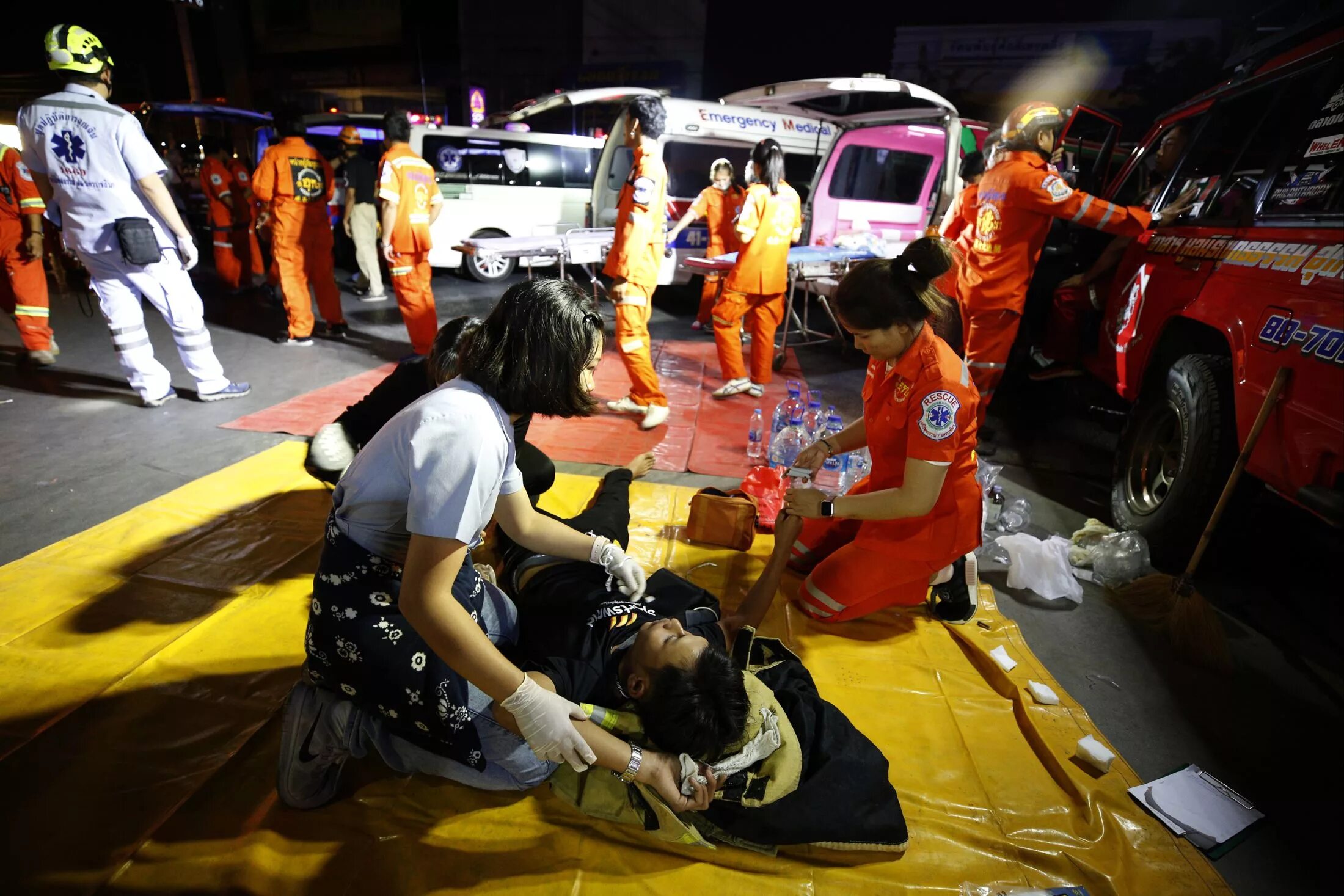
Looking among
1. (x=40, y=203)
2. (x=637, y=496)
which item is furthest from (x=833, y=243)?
(x=40, y=203)

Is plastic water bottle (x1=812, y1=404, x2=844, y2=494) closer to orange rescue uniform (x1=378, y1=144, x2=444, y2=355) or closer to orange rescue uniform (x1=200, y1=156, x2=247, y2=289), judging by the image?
orange rescue uniform (x1=378, y1=144, x2=444, y2=355)

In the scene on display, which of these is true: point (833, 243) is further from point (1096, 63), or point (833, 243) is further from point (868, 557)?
point (1096, 63)

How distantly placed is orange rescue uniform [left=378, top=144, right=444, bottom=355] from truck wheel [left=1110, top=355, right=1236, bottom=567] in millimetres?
4809

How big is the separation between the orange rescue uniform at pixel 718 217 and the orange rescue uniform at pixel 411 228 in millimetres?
2780

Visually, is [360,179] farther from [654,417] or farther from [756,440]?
[756,440]

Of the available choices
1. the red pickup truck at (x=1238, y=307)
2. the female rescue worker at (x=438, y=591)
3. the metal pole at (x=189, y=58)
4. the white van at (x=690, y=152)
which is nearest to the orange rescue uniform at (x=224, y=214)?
the white van at (x=690, y=152)

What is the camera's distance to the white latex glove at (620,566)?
2.00 meters

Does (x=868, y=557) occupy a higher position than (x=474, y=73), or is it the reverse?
(x=474, y=73)

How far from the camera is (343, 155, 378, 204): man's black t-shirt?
7926mm

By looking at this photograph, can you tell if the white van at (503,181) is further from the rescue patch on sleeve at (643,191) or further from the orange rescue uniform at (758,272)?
the rescue patch on sleeve at (643,191)

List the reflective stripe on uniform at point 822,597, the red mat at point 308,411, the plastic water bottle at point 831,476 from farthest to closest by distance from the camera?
the red mat at point 308,411 < the plastic water bottle at point 831,476 < the reflective stripe on uniform at point 822,597

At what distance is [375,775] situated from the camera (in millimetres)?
1763

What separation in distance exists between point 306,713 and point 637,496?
2.02 metres

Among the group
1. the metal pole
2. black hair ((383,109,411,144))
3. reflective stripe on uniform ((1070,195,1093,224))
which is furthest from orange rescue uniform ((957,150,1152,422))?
the metal pole
